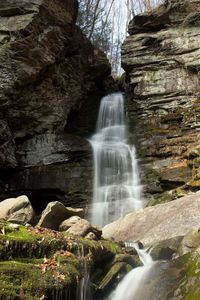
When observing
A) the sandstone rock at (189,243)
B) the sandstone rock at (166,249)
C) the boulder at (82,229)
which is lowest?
the sandstone rock at (166,249)

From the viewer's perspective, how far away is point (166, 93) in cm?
1969

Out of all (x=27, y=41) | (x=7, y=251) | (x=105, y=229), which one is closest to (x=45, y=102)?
(x=27, y=41)

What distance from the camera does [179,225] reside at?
968 centimetres

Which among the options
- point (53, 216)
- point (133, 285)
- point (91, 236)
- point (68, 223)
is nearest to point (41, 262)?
point (133, 285)

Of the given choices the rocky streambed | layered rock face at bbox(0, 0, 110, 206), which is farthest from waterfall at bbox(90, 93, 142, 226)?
the rocky streambed

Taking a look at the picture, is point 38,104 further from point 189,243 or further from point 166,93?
point 189,243

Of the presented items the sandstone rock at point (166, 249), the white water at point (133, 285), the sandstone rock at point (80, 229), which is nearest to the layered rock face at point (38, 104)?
the sandstone rock at point (80, 229)

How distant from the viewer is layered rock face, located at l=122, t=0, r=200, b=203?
15352mm

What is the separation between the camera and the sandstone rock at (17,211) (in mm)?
8508

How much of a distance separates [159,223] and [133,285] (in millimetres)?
3668

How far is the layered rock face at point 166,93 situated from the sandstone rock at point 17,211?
244 inches

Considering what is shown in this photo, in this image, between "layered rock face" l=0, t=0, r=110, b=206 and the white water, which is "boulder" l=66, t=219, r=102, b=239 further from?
"layered rock face" l=0, t=0, r=110, b=206

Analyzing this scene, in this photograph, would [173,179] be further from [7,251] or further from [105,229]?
[7,251]

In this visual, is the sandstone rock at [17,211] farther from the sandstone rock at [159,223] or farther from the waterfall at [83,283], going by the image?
the sandstone rock at [159,223]
